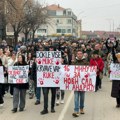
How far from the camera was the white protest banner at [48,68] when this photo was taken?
1220cm

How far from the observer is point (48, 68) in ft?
40.3

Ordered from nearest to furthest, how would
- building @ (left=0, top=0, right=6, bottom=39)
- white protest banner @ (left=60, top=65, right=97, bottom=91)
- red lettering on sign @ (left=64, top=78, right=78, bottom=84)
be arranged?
1. white protest banner @ (left=60, top=65, right=97, bottom=91)
2. red lettering on sign @ (left=64, top=78, right=78, bottom=84)
3. building @ (left=0, top=0, right=6, bottom=39)

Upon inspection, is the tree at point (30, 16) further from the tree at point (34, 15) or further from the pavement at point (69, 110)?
the pavement at point (69, 110)

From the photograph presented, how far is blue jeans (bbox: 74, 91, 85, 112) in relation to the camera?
11352 millimetres

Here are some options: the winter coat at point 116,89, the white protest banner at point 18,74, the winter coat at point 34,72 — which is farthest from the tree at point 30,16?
the winter coat at point 116,89

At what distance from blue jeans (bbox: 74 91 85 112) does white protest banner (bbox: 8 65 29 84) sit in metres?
1.73

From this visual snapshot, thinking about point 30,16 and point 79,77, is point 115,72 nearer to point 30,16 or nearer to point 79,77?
point 79,77

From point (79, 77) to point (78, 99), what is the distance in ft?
2.28

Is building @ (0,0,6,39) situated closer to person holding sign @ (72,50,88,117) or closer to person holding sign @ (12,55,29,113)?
person holding sign @ (12,55,29,113)

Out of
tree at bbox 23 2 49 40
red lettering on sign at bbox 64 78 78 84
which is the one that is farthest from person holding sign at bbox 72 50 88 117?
tree at bbox 23 2 49 40

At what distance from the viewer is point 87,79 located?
1178 cm

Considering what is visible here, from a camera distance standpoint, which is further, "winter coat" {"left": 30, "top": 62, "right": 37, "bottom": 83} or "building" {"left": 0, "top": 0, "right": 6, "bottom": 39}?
"building" {"left": 0, "top": 0, "right": 6, "bottom": 39}

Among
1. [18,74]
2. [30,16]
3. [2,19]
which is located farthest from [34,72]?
[30,16]

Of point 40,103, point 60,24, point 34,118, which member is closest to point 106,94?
point 40,103
